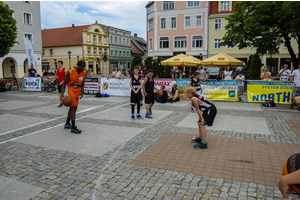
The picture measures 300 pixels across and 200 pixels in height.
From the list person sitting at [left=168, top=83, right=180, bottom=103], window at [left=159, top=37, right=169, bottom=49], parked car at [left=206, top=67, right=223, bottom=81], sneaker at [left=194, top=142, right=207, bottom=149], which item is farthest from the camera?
window at [left=159, top=37, right=169, bottom=49]

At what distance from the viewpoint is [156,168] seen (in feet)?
14.8

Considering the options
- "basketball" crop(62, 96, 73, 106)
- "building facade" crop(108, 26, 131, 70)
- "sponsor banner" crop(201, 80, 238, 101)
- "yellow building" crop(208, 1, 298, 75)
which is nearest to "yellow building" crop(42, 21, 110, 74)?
"building facade" crop(108, 26, 131, 70)

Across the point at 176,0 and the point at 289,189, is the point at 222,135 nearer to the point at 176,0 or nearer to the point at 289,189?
the point at 289,189

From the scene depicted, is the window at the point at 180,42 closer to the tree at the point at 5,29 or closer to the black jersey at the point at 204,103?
the tree at the point at 5,29

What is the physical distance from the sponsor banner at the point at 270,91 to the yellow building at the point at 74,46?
48.2m

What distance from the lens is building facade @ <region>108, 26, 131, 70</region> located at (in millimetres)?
69075

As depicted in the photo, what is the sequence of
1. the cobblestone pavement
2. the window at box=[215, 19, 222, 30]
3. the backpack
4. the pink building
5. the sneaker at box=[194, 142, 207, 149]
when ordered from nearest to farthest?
the cobblestone pavement
the sneaker at box=[194, 142, 207, 149]
the backpack
the window at box=[215, 19, 222, 30]
the pink building

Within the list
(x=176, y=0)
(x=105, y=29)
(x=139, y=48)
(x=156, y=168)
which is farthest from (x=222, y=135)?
(x=139, y=48)

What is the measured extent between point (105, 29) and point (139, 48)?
1699 cm

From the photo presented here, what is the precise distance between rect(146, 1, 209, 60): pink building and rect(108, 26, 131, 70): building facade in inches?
1107

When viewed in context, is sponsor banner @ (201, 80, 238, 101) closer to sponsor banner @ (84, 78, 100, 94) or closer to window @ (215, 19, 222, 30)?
sponsor banner @ (84, 78, 100, 94)

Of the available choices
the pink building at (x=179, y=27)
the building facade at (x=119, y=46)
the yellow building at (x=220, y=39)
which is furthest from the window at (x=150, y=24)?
the building facade at (x=119, y=46)

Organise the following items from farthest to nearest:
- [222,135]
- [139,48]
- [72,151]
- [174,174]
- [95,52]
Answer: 1. [139,48]
2. [95,52]
3. [222,135]
4. [72,151]
5. [174,174]

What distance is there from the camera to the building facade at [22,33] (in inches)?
1473
